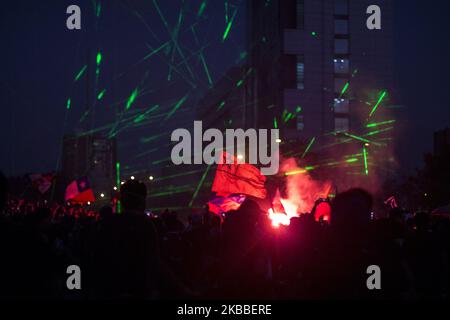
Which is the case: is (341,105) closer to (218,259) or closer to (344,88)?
(344,88)

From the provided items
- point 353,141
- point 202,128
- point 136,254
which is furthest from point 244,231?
point 202,128

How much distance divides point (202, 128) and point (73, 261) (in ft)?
416

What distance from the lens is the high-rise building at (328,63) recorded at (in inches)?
2181

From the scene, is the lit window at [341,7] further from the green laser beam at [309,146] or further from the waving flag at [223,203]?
the waving flag at [223,203]

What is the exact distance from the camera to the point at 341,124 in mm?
56625

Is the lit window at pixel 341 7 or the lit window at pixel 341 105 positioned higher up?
the lit window at pixel 341 7

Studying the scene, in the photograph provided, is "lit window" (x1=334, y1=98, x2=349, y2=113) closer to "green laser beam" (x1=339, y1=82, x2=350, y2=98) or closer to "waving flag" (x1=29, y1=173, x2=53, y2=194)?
"green laser beam" (x1=339, y1=82, x2=350, y2=98)

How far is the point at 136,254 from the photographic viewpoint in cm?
493

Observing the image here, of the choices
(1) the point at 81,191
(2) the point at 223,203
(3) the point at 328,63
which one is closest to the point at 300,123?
(3) the point at 328,63

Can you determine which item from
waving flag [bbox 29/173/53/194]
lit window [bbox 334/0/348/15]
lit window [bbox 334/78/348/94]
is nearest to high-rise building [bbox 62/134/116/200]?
lit window [bbox 334/78/348/94]

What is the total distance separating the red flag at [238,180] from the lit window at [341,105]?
4158 cm

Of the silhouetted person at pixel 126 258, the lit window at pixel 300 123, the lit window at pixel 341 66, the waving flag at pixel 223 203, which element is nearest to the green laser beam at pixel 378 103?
the lit window at pixel 341 66
